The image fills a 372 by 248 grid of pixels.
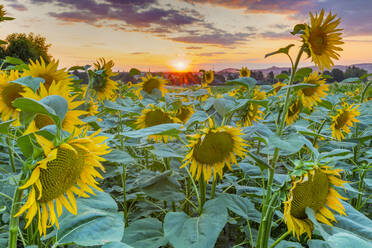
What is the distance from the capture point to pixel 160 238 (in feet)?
3.63

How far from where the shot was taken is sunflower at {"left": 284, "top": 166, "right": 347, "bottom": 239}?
0.88 metres

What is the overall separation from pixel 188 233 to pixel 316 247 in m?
0.43

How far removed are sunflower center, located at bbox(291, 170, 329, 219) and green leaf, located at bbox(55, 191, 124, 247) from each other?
1.82 ft

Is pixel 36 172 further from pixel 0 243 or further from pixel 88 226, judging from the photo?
pixel 0 243

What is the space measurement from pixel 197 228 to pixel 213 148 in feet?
1.17

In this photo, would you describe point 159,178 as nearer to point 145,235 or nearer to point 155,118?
point 145,235

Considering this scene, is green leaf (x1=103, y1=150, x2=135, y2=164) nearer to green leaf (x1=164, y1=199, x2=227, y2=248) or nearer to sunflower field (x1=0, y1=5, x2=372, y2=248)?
sunflower field (x1=0, y1=5, x2=372, y2=248)

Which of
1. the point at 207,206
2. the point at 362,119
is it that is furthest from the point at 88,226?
the point at 362,119

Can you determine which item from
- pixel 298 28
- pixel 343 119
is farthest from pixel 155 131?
pixel 343 119

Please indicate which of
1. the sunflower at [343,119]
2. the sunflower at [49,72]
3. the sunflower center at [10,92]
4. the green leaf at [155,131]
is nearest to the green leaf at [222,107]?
the green leaf at [155,131]

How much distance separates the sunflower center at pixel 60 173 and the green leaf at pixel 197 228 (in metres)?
0.37

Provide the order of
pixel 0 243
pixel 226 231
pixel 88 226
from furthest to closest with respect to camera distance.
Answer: pixel 226 231
pixel 0 243
pixel 88 226

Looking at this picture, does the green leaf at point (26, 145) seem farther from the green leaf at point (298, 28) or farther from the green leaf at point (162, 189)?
the green leaf at point (298, 28)

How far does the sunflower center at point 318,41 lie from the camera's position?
126 centimetres
